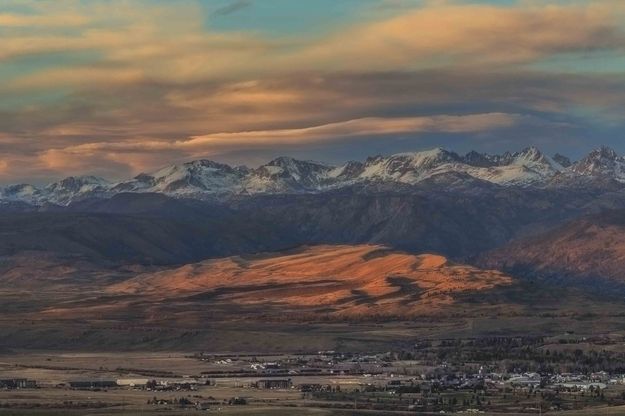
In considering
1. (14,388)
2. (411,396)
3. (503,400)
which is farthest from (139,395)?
(503,400)

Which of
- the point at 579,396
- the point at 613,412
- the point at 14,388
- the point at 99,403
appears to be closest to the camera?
the point at 613,412

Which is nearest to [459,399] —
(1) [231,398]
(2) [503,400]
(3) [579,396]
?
(2) [503,400]

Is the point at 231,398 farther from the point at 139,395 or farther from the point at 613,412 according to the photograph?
the point at 613,412

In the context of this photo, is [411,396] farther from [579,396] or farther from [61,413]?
[61,413]

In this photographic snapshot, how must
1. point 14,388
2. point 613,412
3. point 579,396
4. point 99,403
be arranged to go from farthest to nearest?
point 14,388 → point 579,396 → point 99,403 → point 613,412

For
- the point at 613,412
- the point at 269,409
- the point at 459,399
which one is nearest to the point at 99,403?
the point at 269,409

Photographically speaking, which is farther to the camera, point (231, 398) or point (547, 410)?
point (231, 398)

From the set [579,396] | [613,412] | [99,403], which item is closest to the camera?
[613,412]

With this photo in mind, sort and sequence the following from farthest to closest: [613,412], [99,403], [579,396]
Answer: [579,396]
[99,403]
[613,412]

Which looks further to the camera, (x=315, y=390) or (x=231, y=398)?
(x=315, y=390)
